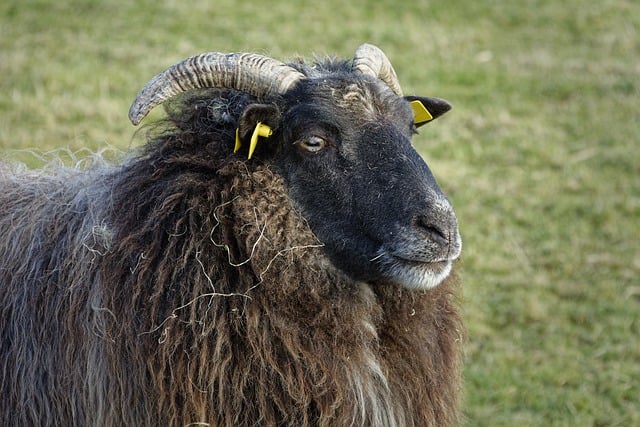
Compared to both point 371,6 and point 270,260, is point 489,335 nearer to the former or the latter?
point 270,260

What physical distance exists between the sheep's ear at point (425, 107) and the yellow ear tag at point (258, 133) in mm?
1041

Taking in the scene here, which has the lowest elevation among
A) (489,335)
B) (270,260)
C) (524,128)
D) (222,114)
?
(489,335)

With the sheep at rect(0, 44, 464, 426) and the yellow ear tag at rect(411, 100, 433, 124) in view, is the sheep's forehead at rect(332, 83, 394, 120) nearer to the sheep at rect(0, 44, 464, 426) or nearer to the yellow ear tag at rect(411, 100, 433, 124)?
the sheep at rect(0, 44, 464, 426)

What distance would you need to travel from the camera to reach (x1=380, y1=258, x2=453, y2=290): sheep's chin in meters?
4.41

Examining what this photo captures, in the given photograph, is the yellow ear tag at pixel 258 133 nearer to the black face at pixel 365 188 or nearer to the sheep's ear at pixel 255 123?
the sheep's ear at pixel 255 123

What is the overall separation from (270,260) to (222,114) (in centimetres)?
91

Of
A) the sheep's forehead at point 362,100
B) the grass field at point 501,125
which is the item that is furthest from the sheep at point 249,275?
the grass field at point 501,125

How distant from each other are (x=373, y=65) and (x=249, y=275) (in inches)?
62.0

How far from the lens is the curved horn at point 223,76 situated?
15.3 ft

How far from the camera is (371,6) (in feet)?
54.3

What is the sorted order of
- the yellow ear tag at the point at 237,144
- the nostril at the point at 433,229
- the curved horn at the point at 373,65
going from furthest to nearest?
the curved horn at the point at 373,65, the yellow ear tag at the point at 237,144, the nostril at the point at 433,229

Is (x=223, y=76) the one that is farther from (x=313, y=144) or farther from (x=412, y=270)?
(x=412, y=270)

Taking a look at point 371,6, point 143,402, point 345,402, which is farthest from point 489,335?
point 371,6

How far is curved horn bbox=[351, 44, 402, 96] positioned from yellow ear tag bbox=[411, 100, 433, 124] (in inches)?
6.1
